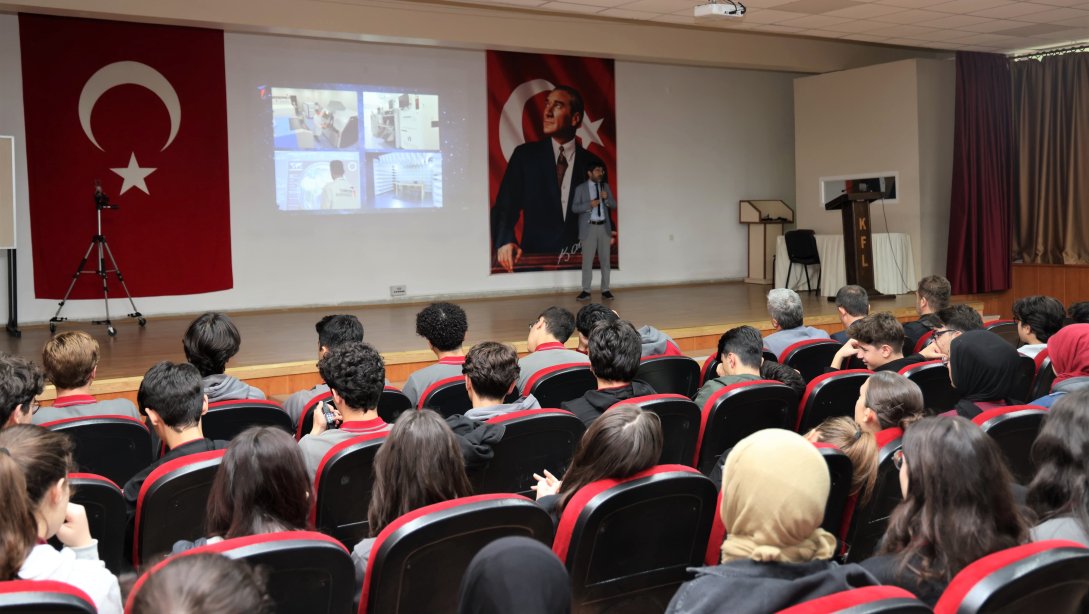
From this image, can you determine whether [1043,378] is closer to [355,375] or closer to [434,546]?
[355,375]

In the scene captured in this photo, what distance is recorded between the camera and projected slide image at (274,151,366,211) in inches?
386

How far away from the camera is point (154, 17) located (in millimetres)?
7789

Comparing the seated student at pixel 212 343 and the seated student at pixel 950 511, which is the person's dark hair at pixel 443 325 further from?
the seated student at pixel 950 511

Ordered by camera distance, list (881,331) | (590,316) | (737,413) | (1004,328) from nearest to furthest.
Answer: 1. (737,413)
2. (881,331)
3. (590,316)
4. (1004,328)

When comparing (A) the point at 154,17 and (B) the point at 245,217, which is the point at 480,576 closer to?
(A) the point at 154,17

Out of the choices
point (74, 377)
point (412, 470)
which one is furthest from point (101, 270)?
point (412, 470)

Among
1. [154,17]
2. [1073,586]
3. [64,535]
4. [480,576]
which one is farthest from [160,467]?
[154,17]

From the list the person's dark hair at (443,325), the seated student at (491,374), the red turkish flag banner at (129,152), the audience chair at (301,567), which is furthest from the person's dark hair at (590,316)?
the red turkish flag banner at (129,152)

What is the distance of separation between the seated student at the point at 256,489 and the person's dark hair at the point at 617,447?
0.62m

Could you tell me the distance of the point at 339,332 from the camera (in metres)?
4.29

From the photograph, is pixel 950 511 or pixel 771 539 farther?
pixel 950 511

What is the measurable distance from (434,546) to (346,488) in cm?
79

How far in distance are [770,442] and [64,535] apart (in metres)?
1.44

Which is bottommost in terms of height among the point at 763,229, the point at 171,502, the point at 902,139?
the point at 171,502
